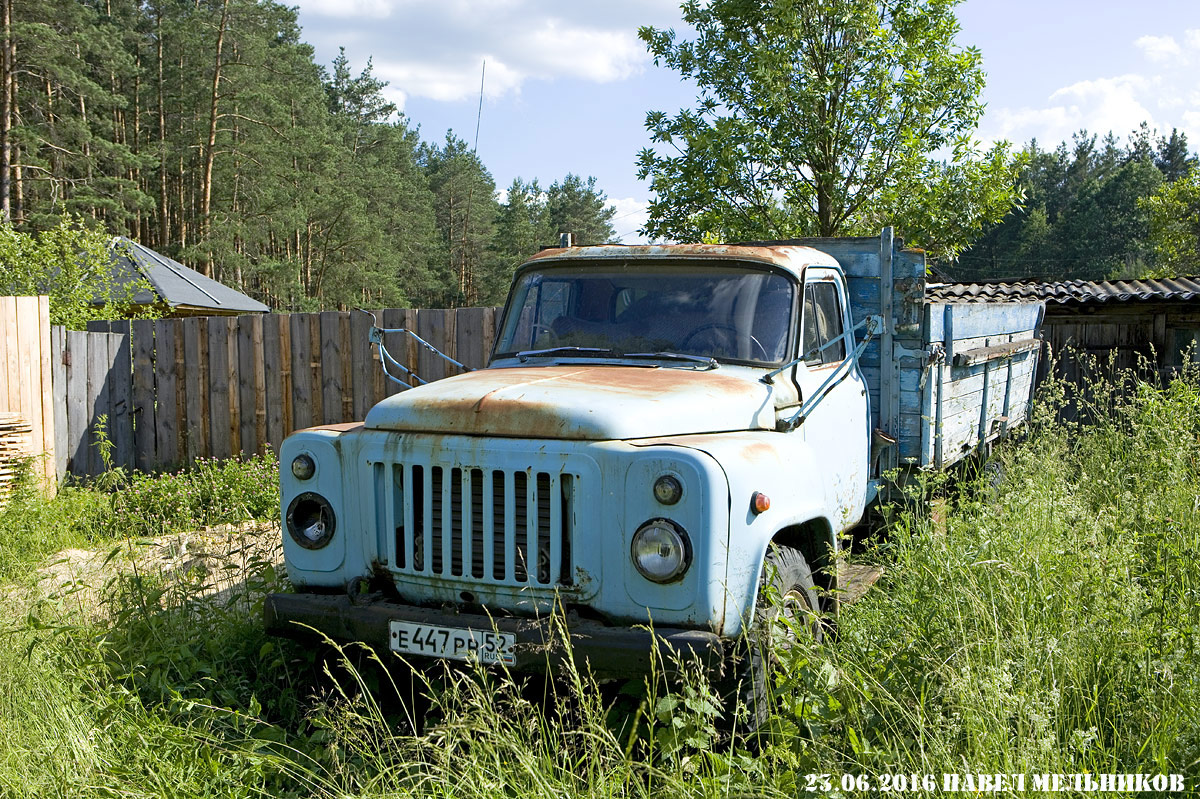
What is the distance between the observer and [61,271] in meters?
12.1

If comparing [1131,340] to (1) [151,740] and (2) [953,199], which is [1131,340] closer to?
(2) [953,199]

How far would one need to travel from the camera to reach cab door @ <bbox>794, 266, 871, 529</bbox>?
454cm

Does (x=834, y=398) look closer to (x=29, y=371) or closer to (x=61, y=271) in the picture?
(x=29, y=371)

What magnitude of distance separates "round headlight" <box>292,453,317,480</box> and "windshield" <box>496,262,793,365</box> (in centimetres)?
135

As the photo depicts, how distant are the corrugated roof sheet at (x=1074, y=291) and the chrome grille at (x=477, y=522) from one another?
10.8m

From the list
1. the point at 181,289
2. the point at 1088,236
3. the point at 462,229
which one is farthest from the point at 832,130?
the point at 1088,236

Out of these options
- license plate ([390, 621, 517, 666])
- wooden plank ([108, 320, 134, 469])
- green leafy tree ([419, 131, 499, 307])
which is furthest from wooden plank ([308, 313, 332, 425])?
green leafy tree ([419, 131, 499, 307])

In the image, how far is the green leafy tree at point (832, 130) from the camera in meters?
12.5

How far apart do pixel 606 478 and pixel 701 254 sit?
184 cm

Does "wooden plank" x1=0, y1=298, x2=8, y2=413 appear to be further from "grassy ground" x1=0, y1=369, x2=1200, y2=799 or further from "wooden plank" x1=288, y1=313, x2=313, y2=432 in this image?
"grassy ground" x1=0, y1=369, x2=1200, y2=799

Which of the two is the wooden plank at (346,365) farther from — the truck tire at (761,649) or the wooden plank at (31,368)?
the truck tire at (761,649)

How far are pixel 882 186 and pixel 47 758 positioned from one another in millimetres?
12101

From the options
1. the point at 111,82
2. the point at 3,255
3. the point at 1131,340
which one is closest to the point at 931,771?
the point at 3,255

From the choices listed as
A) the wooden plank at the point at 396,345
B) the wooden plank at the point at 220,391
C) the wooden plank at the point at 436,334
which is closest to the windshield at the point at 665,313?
the wooden plank at the point at 436,334
